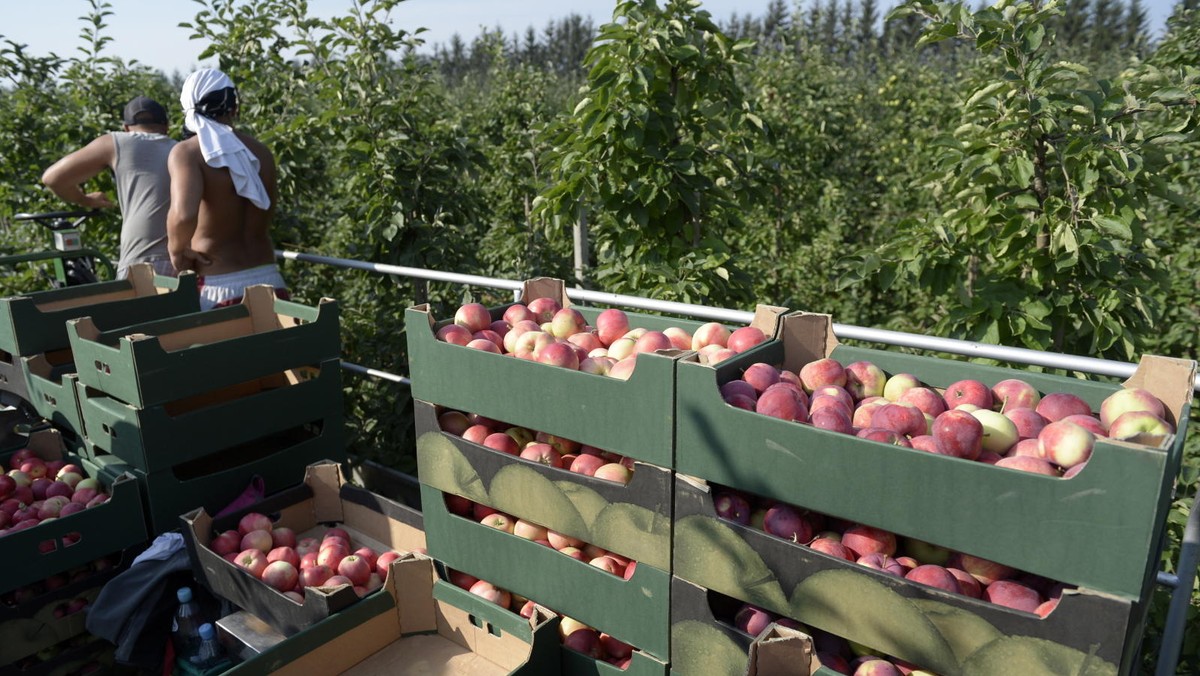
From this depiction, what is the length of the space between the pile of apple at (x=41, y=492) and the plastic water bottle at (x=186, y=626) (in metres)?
0.45

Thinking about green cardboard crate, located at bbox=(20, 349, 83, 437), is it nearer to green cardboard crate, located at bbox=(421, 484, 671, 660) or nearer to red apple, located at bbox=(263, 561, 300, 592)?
red apple, located at bbox=(263, 561, 300, 592)

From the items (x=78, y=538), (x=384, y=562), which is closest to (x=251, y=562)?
(x=384, y=562)

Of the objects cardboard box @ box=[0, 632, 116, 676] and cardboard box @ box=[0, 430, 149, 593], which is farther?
cardboard box @ box=[0, 632, 116, 676]

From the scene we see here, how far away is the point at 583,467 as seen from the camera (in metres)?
1.87

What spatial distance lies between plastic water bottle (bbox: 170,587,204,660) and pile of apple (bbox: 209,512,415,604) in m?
0.16

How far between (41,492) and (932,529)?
291 centimetres

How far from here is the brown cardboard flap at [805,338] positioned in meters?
1.96

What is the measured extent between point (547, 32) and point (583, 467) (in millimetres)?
87931

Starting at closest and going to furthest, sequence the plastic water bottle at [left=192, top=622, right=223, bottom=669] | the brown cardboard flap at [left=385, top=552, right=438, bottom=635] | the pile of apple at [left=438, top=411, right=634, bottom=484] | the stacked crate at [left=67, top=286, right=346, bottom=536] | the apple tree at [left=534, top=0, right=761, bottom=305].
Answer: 1. the pile of apple at [left=438, top=411, right=634, bottom=484]
2. the brown cardboard flap at [left=385, top=552, right=438, bottom=635]
3. the plastic water bottle at [left=192, top=622, right=223, bottom=669]
4. the stacked crate at [left=67, top=286, right=346, bottom=536]
5. the apple tree at [left=534, top=0, right=761, bottom=305]

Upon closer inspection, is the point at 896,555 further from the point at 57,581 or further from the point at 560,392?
the point at 57,581

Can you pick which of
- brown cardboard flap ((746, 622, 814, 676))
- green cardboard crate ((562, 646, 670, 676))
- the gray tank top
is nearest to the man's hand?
the gray tank top

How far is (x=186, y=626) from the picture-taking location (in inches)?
97.4

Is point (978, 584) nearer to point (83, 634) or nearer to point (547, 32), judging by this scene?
point (83, 634)

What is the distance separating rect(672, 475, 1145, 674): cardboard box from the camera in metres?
1.20
